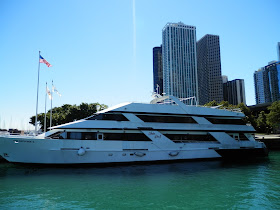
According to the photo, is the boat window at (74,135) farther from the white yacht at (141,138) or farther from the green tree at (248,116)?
the green tree at (248,116)

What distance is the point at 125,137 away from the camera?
14.9m

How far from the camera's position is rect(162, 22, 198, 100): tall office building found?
93.2 metres

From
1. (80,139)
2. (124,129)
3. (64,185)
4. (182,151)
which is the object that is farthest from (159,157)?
(64,185)

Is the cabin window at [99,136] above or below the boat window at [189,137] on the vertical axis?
above

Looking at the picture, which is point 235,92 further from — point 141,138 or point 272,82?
point 141,138

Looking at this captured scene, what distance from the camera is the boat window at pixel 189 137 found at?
1630 centimetres

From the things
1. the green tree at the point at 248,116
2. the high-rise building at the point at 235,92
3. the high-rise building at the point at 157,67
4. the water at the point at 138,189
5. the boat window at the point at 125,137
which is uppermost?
the high-rise building at the point at 157,67

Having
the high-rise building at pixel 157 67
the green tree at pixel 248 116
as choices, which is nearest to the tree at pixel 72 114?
the green tree at pixel 248 116

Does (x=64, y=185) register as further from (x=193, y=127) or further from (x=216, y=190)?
(x=193, y=127)

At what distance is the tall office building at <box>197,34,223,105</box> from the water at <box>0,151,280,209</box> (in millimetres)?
101062

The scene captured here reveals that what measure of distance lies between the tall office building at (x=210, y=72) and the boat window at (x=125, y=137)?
322 ft

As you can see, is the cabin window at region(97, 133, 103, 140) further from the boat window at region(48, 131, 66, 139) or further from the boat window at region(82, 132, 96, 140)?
the boat window at region(48, 131, 66, 139)

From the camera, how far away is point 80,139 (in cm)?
1399

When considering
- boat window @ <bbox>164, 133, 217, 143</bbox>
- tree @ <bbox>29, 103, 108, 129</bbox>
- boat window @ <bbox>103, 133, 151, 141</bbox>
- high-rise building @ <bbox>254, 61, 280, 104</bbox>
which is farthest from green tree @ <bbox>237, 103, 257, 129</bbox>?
high-rise building @ <bbox>254, 61, 280, 104</bbox>
